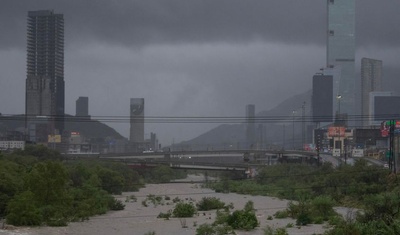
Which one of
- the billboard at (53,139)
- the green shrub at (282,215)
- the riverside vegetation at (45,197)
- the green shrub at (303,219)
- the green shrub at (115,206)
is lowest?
the green shrub at (115,206)

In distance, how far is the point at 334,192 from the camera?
7812 centimetres

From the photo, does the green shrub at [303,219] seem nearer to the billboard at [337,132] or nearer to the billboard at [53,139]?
the billboard at [337,132]

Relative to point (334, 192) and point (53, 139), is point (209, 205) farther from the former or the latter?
point (53, 139)

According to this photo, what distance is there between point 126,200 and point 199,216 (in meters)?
22.0

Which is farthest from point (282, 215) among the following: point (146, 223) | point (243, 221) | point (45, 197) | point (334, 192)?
point (45, 197)

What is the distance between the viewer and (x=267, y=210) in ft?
236

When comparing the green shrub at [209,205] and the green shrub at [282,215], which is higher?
the green shrub at [282,215]

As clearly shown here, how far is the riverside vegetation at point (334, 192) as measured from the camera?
3928cm

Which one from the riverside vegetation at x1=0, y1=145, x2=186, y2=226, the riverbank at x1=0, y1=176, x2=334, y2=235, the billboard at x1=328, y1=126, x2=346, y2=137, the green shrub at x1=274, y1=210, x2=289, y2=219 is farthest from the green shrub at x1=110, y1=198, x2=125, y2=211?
the billboard at x1=328, y1=126, x2=346, y2=137

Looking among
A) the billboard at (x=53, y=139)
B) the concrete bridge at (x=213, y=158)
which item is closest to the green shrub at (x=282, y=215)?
the concrete bridge at (x=213, y=158)

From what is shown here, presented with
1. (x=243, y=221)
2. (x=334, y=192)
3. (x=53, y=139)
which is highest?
(x=53, y=139)

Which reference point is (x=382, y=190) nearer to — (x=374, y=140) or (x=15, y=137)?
(x=374, y=140)

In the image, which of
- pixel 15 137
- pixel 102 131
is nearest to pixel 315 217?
pixel 15 137

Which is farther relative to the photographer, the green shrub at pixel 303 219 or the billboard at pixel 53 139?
the billboard at pixel 53 139
